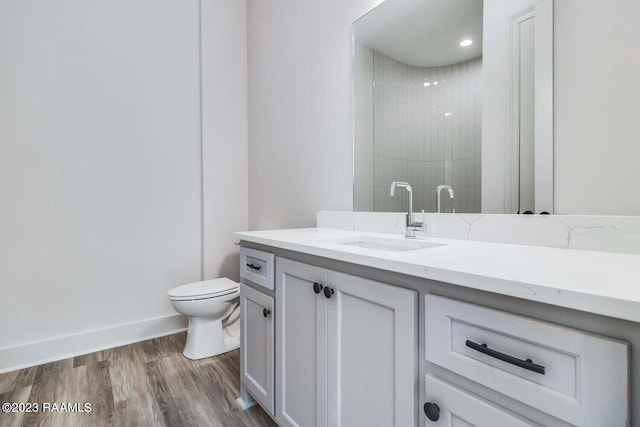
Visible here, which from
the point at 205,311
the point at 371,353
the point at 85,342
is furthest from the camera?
the point at 85,342

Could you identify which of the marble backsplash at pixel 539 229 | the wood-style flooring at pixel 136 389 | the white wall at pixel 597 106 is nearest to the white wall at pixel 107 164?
the wood-style flooring at pixel 136 389

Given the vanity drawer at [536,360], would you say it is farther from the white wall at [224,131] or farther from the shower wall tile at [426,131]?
the white wall at [224,131]

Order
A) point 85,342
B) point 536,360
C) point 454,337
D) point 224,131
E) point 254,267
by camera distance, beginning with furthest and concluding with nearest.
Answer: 1. point 224,131
2. point 85,342
3. point 254,267
4. point 454,337
5. point 536,360

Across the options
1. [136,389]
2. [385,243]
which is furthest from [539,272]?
[136,389]

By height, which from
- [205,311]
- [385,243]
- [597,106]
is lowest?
[205,311]

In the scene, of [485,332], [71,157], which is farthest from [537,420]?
[71,157]

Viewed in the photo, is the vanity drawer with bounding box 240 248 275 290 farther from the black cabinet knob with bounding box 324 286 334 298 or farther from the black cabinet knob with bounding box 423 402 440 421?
the black cabinet knob with bounding box 423 402 440 421

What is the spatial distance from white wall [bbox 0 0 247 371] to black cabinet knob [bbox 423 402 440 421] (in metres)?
2.24

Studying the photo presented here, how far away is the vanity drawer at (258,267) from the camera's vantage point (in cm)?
130

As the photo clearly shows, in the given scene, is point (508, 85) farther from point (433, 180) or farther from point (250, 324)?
point (250, 324)

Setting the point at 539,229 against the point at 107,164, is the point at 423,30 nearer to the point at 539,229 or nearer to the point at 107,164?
the point at 539,229

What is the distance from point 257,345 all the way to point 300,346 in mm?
366

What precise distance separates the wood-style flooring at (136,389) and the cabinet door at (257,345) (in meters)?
0.18

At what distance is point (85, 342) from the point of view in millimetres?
2119
